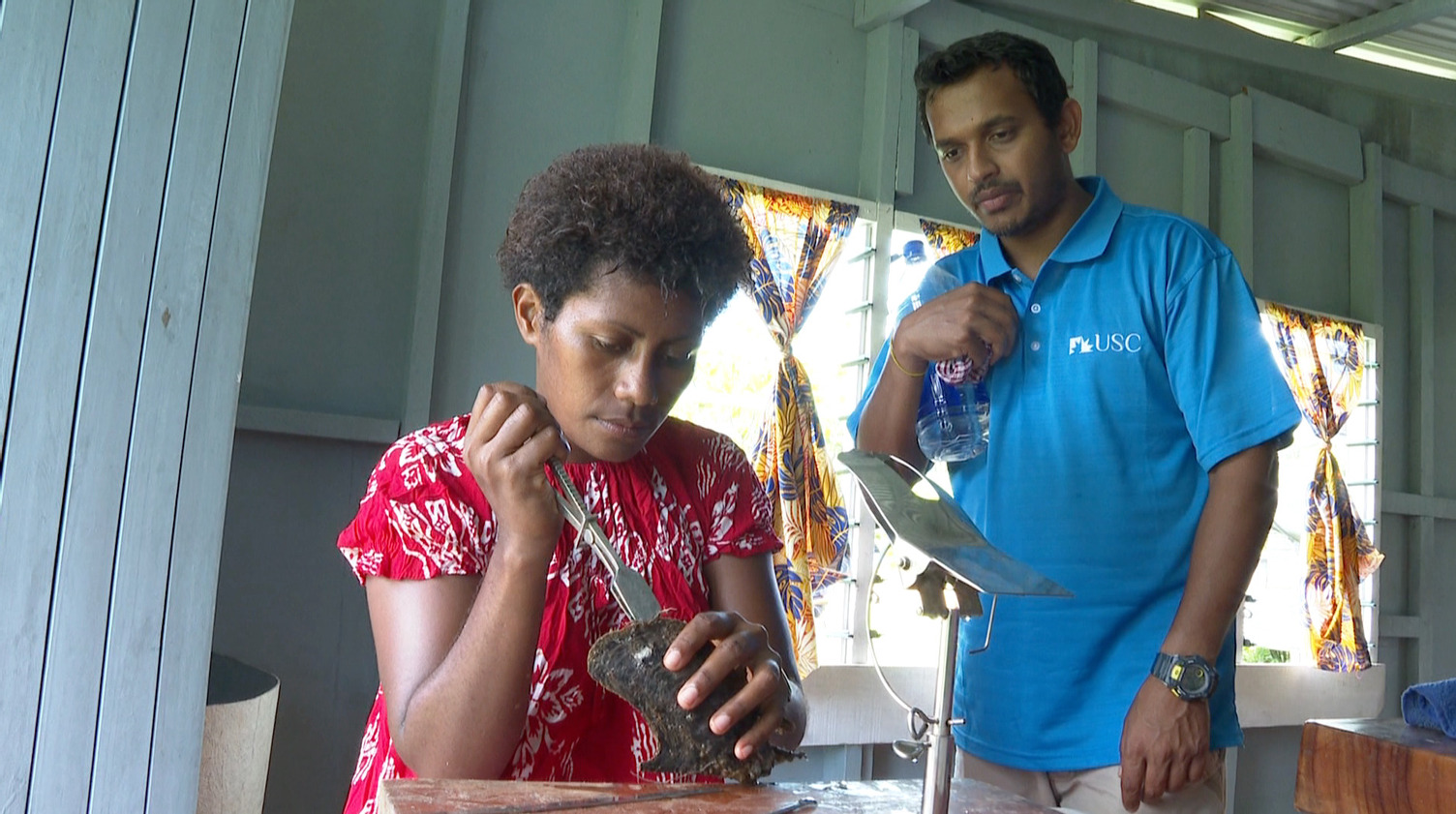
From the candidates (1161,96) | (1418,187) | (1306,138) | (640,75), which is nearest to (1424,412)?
(1418,187)

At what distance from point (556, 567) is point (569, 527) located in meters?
0.06

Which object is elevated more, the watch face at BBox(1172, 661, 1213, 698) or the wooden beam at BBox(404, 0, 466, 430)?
the wooden beam at BBox(404, 0, 466, 430)

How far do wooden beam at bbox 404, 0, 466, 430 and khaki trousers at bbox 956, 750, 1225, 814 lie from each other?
219cm

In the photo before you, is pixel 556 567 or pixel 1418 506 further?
pixel 1418 506

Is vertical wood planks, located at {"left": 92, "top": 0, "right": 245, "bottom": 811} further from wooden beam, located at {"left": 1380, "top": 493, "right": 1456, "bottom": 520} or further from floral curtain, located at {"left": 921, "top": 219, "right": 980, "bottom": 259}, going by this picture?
wooden beam, located at {"left": 1380, "top": 493, "right": 1456, "bottom": 520}

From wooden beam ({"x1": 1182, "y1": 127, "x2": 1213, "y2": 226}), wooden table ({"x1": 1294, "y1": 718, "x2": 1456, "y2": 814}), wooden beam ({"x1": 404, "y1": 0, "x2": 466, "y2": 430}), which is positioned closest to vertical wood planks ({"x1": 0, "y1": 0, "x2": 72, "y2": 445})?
wooden beam ({"x1": 404, "y1": 0, "x2": 466, "y2": 430})

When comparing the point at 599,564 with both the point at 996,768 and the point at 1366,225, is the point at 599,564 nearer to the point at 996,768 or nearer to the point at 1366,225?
the point at 996,768

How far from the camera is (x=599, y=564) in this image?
4.30ft

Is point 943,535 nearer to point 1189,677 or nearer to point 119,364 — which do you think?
point 1189,677

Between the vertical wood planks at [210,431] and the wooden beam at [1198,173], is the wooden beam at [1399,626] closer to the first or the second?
the wooden beam at [1198,173]

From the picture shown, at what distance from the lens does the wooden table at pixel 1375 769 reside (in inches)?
55.4

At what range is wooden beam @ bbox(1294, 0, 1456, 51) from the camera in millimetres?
4754

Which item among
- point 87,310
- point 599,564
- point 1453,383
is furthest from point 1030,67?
point 1453,383

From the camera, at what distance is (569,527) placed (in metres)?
1.31
